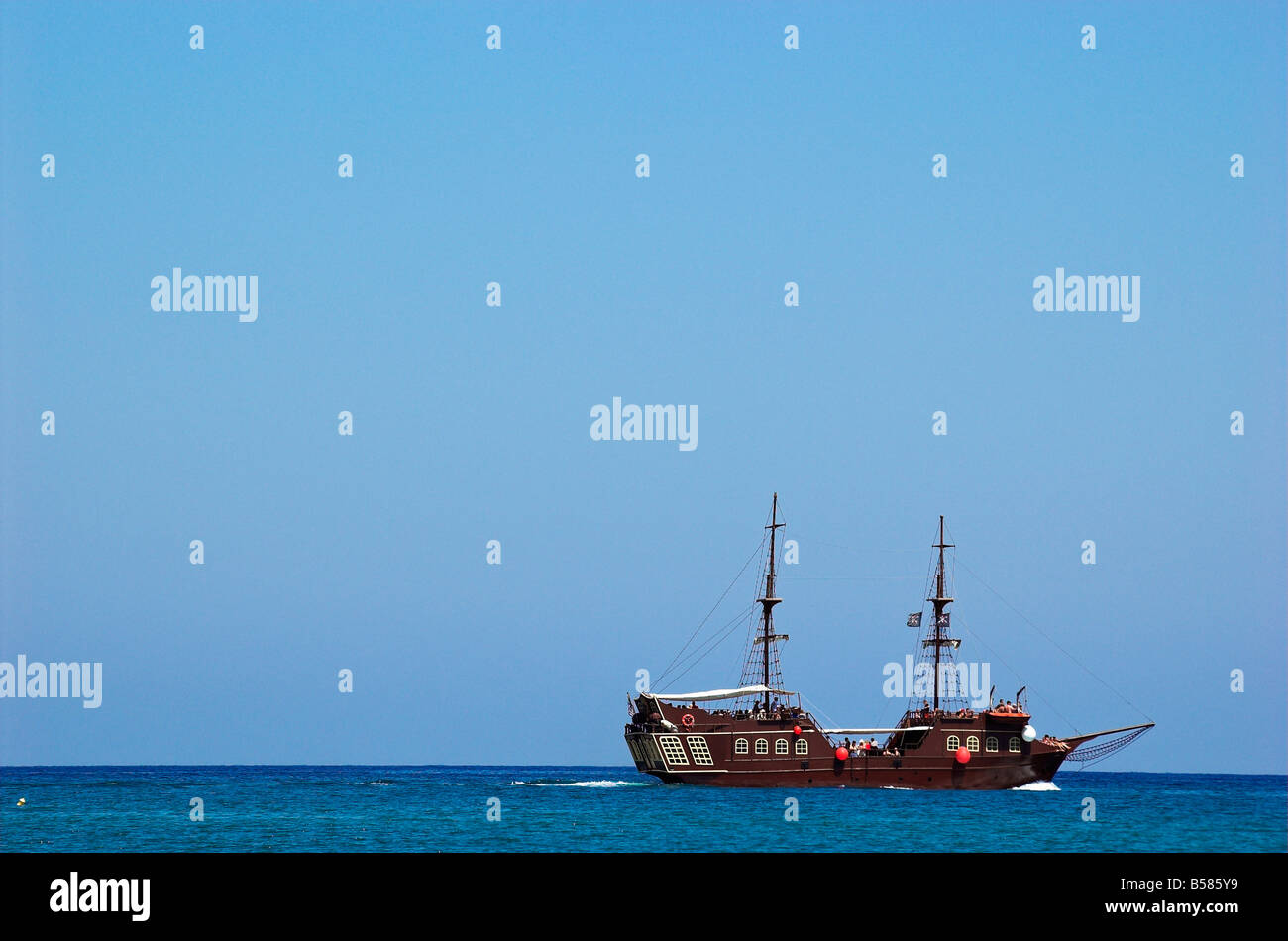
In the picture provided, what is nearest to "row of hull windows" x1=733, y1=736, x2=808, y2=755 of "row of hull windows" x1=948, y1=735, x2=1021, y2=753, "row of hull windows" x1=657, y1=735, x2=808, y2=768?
"row of hull windows" x1=657, y1=735, x2=808, y2=768

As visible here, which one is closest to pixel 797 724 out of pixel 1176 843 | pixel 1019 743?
pixel 1019 743

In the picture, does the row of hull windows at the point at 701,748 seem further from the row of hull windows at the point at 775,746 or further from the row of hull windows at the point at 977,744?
the row of hull windows at the point at 977,744

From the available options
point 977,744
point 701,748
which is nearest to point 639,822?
point 701,748

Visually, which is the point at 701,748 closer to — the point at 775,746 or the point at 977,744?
the point at 775,746

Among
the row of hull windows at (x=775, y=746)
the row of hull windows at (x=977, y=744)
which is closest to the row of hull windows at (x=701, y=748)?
the row of hull windows at (x=775, y=746)

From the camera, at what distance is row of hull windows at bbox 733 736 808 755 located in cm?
8488

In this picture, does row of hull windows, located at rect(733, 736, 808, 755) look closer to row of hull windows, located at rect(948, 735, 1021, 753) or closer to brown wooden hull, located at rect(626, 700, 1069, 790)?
brown wooden hull, located at rect(626, 700, 1069, 790)

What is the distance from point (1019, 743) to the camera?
8581 centimetres

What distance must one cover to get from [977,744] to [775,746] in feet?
40.0

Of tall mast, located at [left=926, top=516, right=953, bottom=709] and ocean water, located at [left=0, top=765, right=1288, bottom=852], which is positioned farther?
tall mast, located at [left=926, top=516, right=953, bottom=709]

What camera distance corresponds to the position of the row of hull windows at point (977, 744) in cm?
8525

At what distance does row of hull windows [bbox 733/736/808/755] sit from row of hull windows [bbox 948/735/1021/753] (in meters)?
8.80
